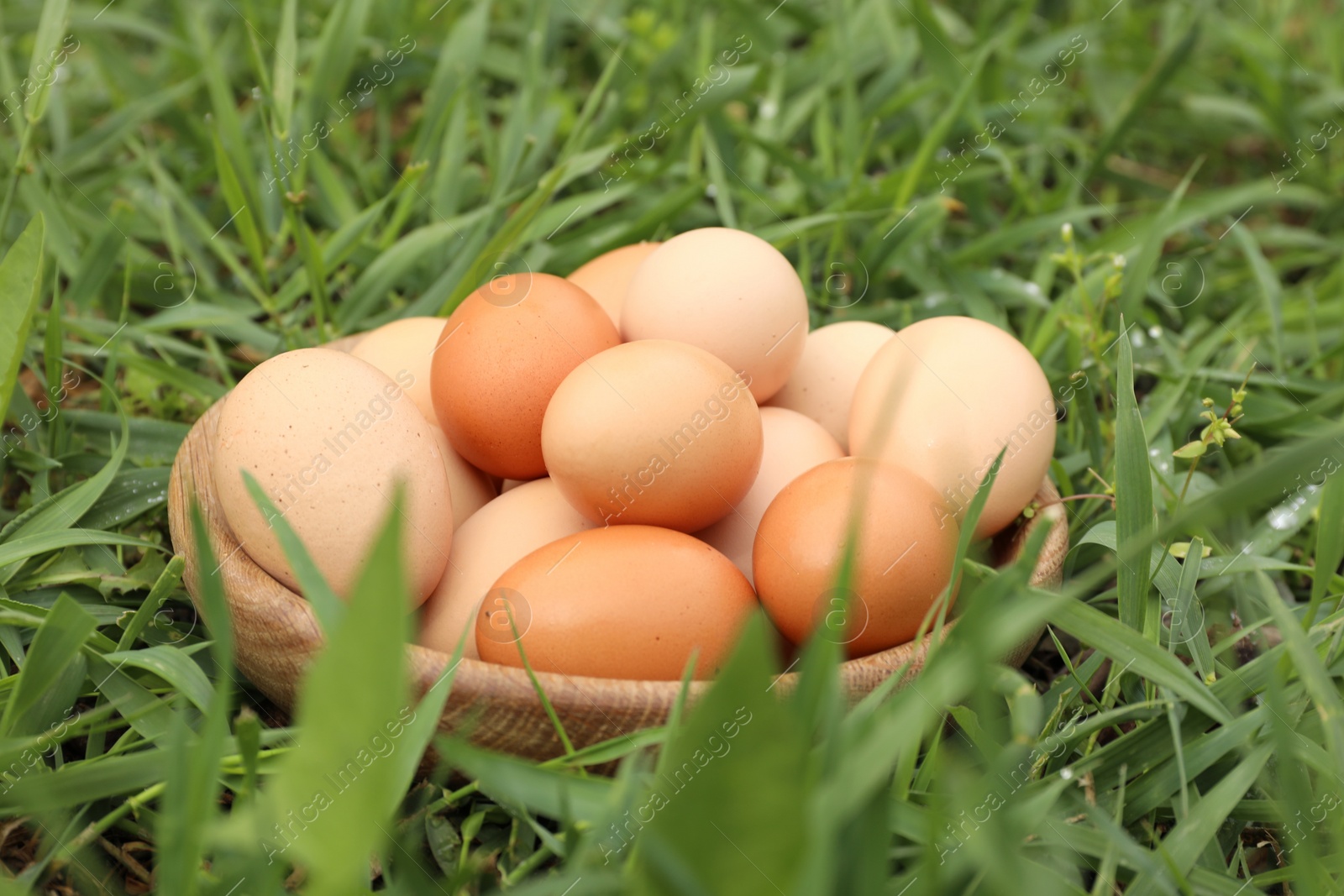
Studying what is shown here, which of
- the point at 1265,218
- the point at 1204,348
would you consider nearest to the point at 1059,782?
the point at 1204,348

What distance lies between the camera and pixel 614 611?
93 centimetres

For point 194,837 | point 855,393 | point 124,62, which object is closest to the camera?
point 194,837

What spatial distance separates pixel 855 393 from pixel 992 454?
21cm

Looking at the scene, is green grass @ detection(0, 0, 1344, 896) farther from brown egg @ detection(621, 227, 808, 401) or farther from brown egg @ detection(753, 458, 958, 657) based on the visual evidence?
brown egg @ detection(621, 227, 808, 401)

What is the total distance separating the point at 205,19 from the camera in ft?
7.36

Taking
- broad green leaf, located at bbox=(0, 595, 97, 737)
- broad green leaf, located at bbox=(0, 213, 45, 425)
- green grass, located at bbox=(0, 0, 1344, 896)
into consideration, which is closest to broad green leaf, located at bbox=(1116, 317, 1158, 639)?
green grass, located at bbox=(0, 0, 1344, 896)

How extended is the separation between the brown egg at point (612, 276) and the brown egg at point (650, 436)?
0.31m

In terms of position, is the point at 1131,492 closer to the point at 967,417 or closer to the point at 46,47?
the point at 967,417

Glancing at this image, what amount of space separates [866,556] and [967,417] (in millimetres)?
241

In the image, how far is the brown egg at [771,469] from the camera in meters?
1.15

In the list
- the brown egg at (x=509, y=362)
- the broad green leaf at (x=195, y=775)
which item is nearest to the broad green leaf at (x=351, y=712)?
the broad green leaf at (x=195, y=775)

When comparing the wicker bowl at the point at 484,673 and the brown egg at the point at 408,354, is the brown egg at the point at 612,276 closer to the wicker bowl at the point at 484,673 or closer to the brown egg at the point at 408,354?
the brown egg at the point at 408,354

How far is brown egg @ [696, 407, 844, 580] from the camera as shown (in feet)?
3.79

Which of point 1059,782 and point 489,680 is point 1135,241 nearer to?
point 1059,782
